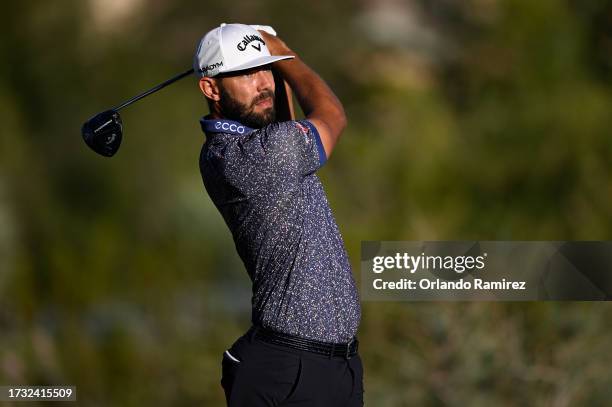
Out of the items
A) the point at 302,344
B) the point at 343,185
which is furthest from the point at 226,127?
the point at 343,185

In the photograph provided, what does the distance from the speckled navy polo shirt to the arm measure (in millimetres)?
47

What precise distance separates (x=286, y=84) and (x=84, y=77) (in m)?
2.53

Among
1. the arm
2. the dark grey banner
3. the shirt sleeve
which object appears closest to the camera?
the shirt sleeve

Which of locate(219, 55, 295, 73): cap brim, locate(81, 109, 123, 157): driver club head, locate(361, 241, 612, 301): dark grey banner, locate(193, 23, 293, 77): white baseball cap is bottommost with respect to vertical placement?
locate(361, 241, 612, 301): dark grey banner

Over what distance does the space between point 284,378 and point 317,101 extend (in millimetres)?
638

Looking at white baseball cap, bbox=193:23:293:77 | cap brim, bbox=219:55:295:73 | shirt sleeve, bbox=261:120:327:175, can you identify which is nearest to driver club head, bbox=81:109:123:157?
white baseball cap, bbox=193:23:293:77

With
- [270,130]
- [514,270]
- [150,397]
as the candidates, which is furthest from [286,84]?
[150,397]

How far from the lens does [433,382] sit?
4340 millimetres

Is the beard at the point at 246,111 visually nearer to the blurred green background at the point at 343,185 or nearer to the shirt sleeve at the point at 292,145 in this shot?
the shirt sleeve at the point at 292,145

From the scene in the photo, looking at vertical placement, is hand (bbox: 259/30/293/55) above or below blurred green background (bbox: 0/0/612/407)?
above

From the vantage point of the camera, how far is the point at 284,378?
2355mm

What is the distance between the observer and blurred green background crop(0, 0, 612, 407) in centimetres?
435

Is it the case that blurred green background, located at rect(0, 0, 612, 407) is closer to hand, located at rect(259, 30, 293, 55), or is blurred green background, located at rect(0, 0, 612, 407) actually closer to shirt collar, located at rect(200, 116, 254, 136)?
hand, located at rect(259, 30, 293, 55)

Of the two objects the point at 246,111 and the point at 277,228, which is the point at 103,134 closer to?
the point at 246,111
